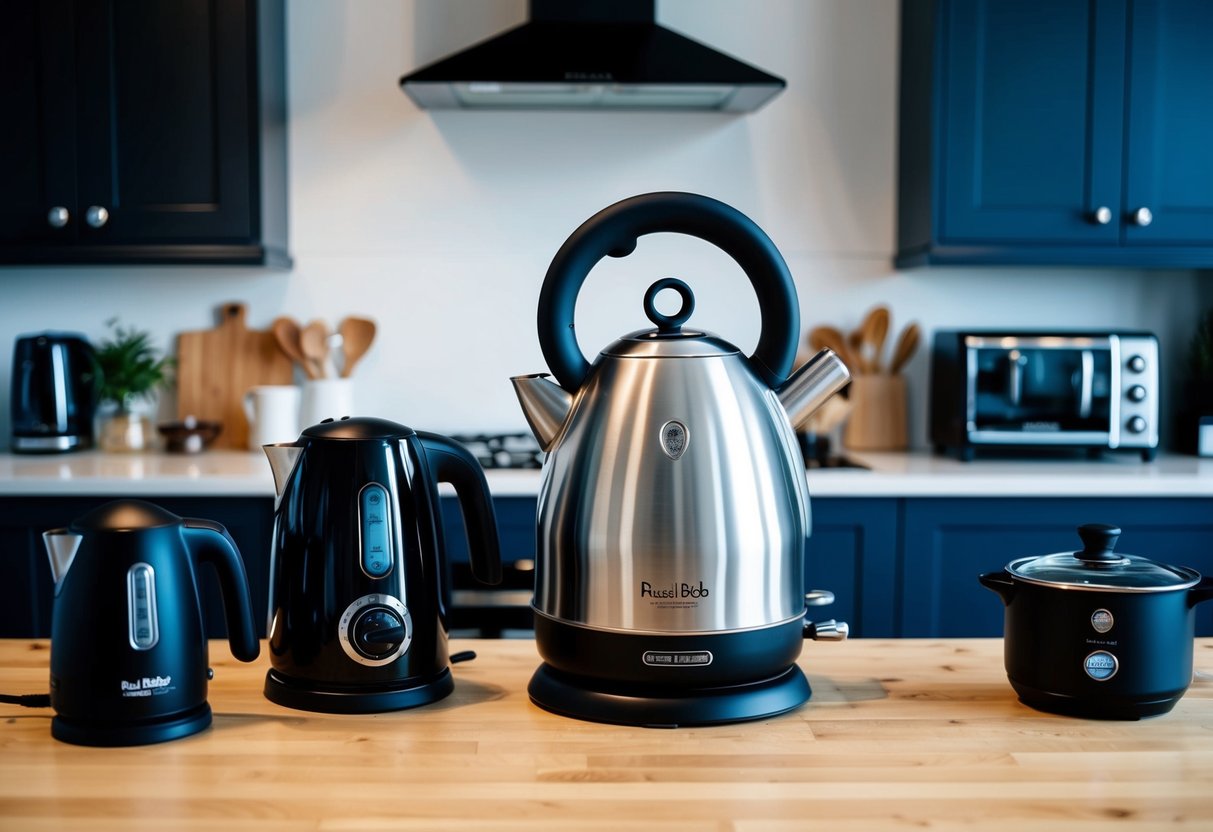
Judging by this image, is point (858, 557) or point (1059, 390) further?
point (1059, 390)

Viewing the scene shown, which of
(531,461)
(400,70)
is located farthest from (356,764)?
(400,70)

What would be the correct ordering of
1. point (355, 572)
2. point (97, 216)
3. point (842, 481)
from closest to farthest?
point (355, 572)
point (842, 481)
point (97, 216)

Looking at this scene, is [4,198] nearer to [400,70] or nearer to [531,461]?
[400,70]

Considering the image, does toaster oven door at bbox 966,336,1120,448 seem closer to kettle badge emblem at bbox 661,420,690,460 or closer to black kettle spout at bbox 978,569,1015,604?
black kettle spout at bbox 978,569,1015,604

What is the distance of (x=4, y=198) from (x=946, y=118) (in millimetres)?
2096

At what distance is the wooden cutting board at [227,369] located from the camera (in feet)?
9.52

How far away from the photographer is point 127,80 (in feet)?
8.43

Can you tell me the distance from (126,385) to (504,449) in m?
0.93

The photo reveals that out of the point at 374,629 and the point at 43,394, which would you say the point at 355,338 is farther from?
the point at 374,629

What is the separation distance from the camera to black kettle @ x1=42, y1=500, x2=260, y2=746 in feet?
2.87

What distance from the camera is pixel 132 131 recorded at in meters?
2.58

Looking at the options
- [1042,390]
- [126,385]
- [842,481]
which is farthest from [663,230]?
[126,385]

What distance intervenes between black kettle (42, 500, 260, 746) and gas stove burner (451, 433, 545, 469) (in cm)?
151

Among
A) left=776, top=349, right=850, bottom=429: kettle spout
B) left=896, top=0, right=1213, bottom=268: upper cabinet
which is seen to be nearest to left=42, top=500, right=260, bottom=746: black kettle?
left=776, top=349, right=850, bottom=429: kettle spout
